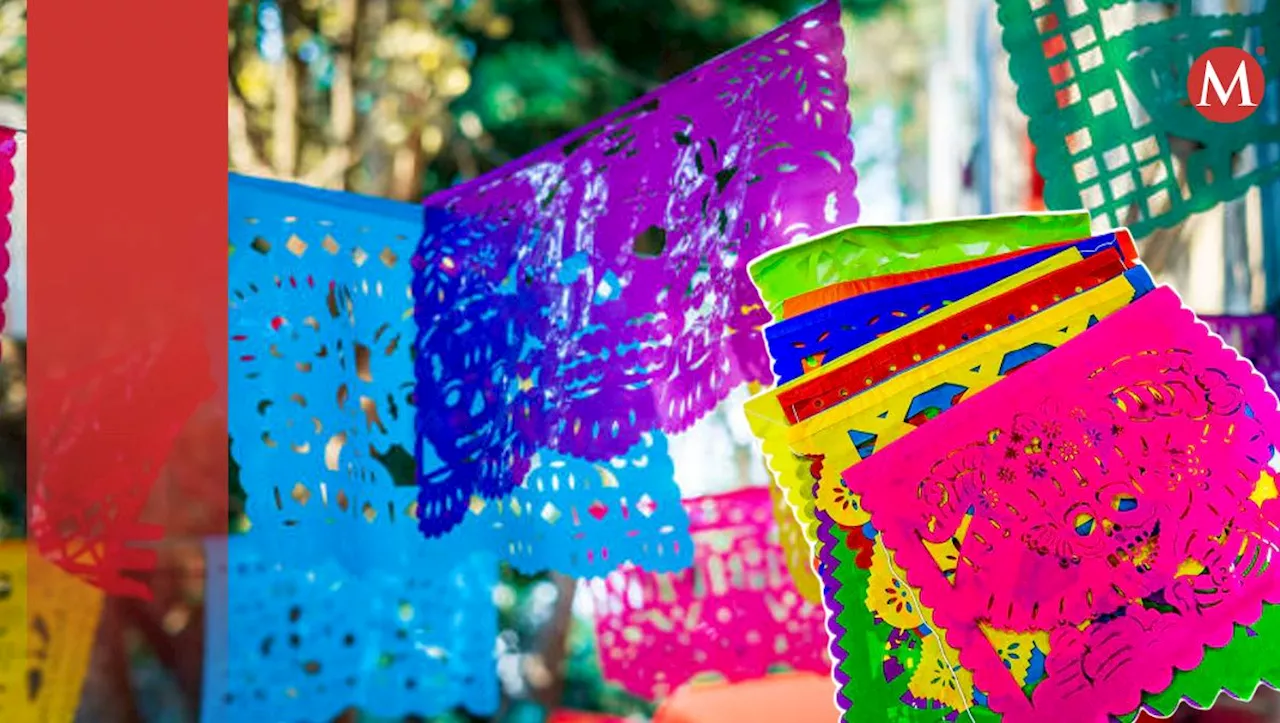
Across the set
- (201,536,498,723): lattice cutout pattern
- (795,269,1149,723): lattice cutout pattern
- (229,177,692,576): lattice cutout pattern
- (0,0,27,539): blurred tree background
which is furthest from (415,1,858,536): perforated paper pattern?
(0,0,27,539): blurred tree background

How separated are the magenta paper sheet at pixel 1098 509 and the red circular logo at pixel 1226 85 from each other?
0.24 meters

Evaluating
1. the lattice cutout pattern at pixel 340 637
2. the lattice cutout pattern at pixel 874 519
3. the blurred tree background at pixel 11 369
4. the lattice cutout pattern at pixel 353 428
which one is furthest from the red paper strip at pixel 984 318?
the blurred tree background at pixel 11 369

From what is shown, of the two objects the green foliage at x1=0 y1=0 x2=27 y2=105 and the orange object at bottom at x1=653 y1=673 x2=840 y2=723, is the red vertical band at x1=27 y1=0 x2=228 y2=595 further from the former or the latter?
the orange object at bottom at x1=653 y1=673 x2=840 y2=723

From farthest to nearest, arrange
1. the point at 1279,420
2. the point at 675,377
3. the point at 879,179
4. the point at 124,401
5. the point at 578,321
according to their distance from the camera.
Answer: the point at 879,179 → the point at 124,401 → the point at 578,321 → the point at 675,377 → the point at 1279,420

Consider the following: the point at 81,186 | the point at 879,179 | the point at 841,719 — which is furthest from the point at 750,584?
the point at 879,179

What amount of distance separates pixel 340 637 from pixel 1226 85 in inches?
41.4

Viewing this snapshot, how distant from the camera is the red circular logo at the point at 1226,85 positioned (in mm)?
814

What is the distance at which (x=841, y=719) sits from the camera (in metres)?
0.68

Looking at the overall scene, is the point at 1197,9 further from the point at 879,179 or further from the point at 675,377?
the point at 879,179

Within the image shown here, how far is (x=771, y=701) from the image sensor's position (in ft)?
4.83

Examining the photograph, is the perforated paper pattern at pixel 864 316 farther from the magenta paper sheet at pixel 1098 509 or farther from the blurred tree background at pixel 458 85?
the blurred tree background at pixel 458 85

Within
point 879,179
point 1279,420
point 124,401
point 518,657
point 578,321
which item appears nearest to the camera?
point 1279,420

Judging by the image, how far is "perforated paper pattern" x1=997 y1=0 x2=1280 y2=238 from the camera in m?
0.83

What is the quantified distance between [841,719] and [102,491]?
878 mm
